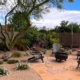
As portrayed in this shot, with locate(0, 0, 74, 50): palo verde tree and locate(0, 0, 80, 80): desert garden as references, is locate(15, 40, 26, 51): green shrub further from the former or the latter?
locate(0, 0, 74, 50): palo verde tree

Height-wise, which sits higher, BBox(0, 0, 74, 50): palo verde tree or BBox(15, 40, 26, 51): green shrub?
BBox(0, 0, 74, 50): palo verde tree

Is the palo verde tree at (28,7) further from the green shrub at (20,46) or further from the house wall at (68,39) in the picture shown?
the house wall at (68,39)

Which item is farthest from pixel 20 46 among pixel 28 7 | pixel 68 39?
pixel 68 39

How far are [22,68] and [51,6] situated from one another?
8.21 metres

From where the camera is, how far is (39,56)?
11.3m

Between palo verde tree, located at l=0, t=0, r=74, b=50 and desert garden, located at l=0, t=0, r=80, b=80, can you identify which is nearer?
desert garden, located at l=0, t=0, r=80, b=80

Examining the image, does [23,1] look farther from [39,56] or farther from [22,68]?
[22,68]

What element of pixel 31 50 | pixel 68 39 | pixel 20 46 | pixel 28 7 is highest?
pixel 28 7

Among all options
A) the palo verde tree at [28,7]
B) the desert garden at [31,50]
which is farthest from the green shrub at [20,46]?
the palo verde tree at [28,7]

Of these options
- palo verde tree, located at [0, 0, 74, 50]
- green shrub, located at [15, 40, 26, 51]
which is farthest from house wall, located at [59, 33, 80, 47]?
palo verde tree, located at [0, 0, 74, 50]

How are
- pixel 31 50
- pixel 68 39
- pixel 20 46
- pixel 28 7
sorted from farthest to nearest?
pixel 68 39, pixel 20 46, pixel 31 50, pixel 28 7

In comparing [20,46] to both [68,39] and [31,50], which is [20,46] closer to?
[31,50]

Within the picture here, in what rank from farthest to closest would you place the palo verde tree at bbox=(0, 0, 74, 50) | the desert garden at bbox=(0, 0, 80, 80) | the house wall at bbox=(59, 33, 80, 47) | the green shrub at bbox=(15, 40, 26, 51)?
1. the house wall at bbox=(59, 33, 80, 47)
2. the green shrub at bbox=(15, 40, 26, 51)
3. the palo verde tree at bbox=(0, 0, 74, 50)
4. the desert garden at bbox=(0, 0, 80, 80)

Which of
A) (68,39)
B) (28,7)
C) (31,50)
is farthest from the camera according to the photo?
(68,39)
